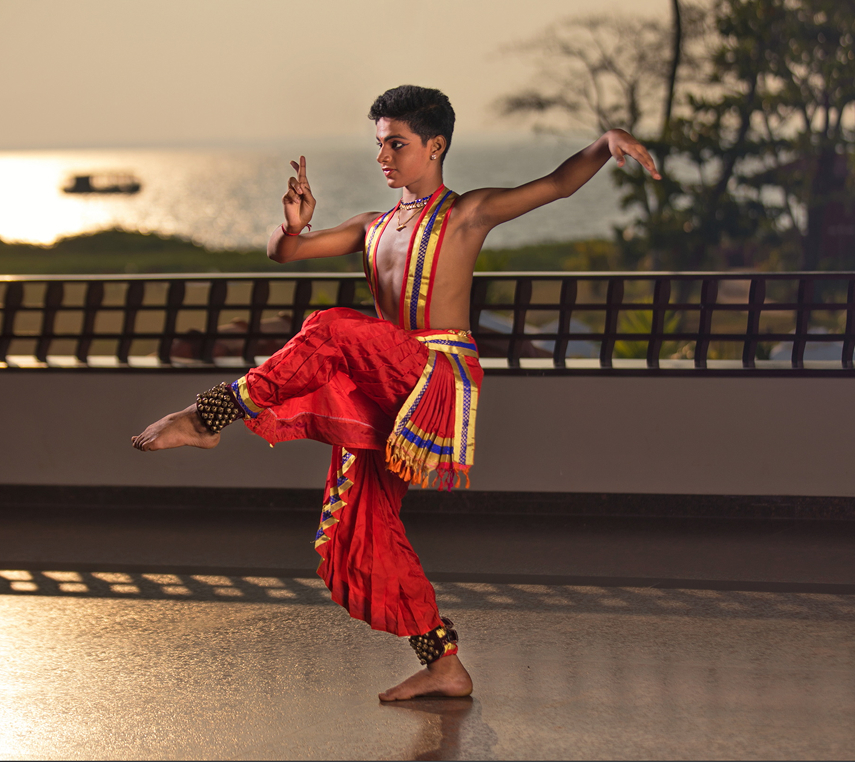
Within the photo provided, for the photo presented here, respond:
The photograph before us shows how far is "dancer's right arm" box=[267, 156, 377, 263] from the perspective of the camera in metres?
2.03

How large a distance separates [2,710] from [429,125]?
5.03ft

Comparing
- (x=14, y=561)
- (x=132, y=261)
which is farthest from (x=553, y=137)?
(x=132, y=261)

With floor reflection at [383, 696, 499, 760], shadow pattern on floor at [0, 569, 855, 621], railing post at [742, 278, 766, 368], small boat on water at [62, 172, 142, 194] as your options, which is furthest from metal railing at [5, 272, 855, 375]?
small boat on water at [62, 172, 142, 194]

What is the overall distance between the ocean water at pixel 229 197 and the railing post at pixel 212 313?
14.5 m

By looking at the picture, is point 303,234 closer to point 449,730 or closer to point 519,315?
point 449,730

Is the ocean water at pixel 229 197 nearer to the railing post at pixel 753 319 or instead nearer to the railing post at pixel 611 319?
the railing post at pixel 611 319

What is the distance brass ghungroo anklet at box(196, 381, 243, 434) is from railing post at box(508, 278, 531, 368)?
6.29 feet

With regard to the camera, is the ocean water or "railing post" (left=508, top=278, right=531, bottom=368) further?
the ocean water

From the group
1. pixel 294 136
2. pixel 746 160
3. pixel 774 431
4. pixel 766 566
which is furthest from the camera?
pixel 294 136

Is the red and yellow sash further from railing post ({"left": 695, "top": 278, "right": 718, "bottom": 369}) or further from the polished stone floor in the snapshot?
railing post ({"left": 695, "top": 278, "right": 718, "bottom": 369})

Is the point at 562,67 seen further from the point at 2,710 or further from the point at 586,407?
the point at 2,710

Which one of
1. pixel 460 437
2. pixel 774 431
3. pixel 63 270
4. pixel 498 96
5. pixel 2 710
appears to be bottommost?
pixel 63 270

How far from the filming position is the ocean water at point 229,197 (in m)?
21.9

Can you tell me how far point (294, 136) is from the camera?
64.9ft
